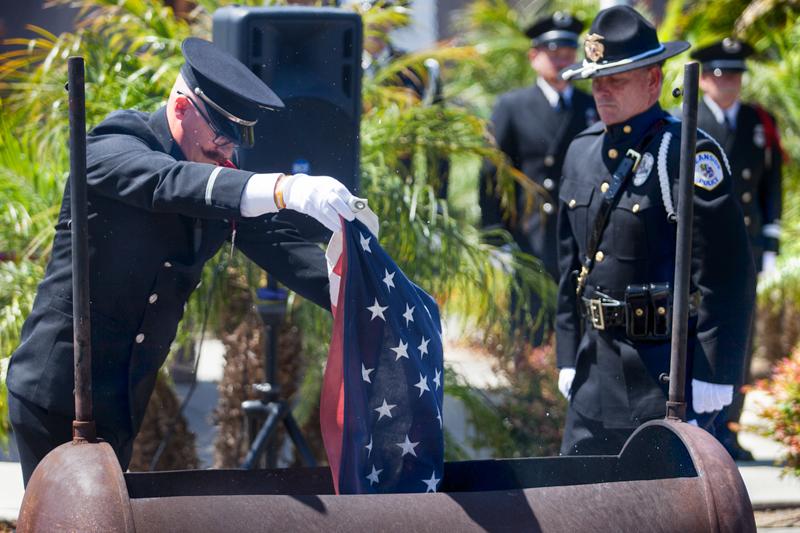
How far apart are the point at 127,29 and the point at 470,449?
7.34 ft

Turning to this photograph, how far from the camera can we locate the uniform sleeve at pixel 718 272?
3.59m

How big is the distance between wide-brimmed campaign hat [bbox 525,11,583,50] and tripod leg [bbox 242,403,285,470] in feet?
10.3

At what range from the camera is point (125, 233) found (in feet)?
10.2

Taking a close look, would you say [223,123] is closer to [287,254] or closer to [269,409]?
[287,254]

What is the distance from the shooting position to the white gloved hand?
A: 2658 millimetres

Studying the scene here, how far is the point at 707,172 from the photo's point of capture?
3576 mm

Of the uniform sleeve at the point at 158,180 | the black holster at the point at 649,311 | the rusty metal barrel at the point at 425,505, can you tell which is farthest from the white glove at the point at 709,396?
the uniform sleeve at the point at 158,180

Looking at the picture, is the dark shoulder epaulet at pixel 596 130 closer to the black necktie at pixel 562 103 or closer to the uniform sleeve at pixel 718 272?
the uniform sleeve at pixel 718 272

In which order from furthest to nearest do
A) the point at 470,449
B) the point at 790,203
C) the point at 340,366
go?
the point at 790,203, the point at 470,449, the point at 340,366

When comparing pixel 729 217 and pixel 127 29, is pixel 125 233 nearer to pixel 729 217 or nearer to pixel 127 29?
pixel 729 217

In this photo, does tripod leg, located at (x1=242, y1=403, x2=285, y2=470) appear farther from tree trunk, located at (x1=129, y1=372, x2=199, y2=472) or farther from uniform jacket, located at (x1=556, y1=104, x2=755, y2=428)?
uniform jacket, located at (x1=556, y1=104, x2=755, y2=428)

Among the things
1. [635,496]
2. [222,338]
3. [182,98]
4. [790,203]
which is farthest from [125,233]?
[790,203]

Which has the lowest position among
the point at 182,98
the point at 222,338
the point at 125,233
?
the point at 222,338

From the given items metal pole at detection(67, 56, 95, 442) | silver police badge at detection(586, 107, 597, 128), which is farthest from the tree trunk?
silver police badge at detection(586, 107, 597, 128)
